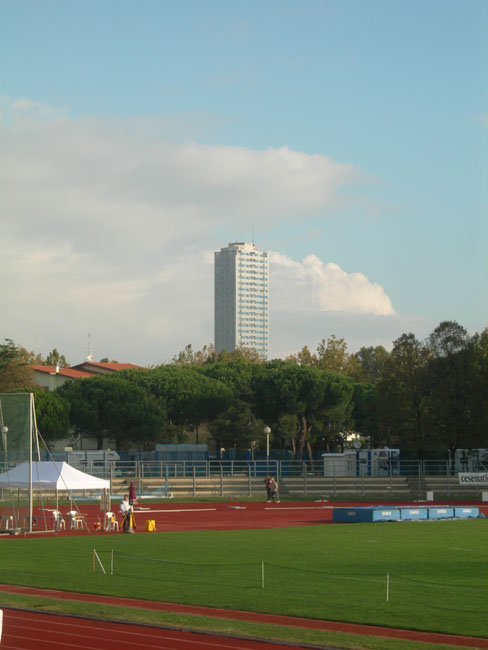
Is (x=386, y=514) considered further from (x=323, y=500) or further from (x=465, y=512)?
(x=323, y=500)

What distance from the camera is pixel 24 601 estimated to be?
1686 centimetres

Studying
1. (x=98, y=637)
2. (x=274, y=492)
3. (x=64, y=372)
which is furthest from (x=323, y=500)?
(x=64, y=372)

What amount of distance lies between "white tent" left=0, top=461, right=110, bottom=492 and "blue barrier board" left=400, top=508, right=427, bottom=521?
42.0 ft

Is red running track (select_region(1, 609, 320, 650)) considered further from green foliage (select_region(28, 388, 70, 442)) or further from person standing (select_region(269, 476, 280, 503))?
green foliage (select_region(28, 388, 70, 442))

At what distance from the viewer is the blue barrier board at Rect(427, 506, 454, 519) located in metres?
38.7

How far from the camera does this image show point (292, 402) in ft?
267

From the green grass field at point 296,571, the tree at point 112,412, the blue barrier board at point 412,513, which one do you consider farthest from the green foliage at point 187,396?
the green grass field at point 296,571

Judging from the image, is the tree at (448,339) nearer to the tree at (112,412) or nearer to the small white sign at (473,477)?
the small white sign at (473,477)

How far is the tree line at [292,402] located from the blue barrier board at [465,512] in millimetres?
23426

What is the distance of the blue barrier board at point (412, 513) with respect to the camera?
1485 inches

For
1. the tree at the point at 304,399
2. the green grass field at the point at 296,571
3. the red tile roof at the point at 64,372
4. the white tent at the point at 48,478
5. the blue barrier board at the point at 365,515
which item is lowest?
the blue barrier board at the point at 365,515

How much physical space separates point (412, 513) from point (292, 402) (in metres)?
43.7

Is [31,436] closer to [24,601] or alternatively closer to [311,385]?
[24,601]

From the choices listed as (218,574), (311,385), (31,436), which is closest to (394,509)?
(31,436)
